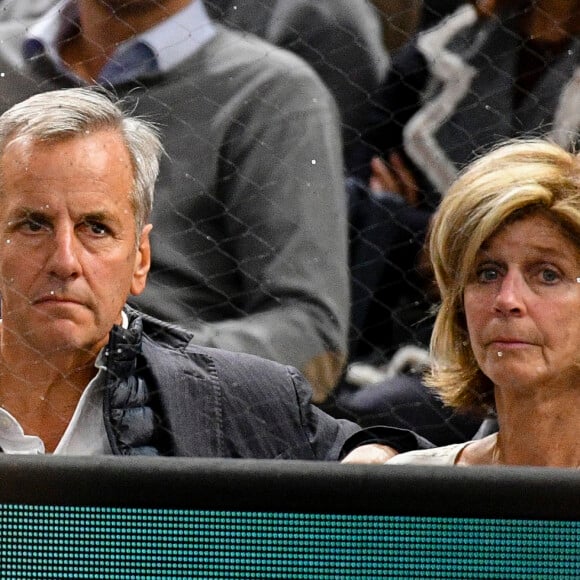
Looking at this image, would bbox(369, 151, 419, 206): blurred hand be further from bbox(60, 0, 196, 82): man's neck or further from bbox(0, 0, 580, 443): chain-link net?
bbox(60, 0, 196, 82): man's neck

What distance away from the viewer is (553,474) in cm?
103

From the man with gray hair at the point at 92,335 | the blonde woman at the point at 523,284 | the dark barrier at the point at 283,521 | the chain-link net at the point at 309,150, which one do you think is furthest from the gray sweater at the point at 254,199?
the dark barrier at the point at 283,521

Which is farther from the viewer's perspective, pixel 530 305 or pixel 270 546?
pixel 530 305

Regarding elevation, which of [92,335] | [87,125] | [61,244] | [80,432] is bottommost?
[80,432]

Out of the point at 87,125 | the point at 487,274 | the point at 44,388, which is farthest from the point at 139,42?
the point at 487,274

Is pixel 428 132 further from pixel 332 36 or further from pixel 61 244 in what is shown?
pixel 61 244

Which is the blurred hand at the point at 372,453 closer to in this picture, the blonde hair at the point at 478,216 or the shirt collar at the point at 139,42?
the blonde hair at the point at 478,216

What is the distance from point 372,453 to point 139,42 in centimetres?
64

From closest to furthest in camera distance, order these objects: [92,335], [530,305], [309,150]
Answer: [530,305], [92,335], [309,150]

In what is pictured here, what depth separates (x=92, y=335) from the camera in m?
1.32

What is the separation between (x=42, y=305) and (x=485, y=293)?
1.66 feet

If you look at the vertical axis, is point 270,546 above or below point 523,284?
below

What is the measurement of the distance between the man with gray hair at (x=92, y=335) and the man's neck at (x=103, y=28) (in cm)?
14

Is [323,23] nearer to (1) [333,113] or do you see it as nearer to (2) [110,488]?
(1) [333,113]
